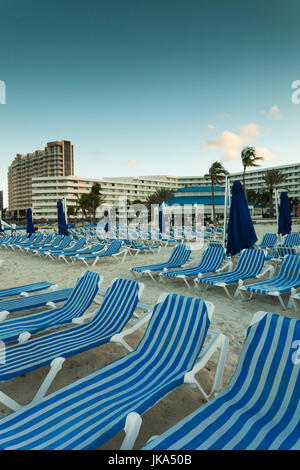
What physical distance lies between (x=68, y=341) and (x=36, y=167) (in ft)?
387

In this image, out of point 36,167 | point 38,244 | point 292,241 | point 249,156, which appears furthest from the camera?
point 36,167

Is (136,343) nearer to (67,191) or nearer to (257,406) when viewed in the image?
(257,406)

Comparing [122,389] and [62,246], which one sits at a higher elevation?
[62,246]

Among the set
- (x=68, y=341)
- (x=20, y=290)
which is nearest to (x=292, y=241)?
(x=20, y=290)

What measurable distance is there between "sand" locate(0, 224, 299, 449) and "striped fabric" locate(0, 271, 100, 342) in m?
0.45

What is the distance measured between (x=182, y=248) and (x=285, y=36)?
1320cm

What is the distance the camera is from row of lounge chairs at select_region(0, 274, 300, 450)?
1.53m

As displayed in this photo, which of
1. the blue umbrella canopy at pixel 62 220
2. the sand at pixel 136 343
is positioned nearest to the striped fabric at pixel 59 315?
the sand at pixel 136 343

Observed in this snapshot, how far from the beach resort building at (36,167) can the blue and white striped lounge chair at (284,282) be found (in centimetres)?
10843

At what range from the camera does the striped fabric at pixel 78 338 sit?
94.1 inches

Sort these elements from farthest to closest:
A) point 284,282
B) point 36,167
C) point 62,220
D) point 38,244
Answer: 1. point 36,167
2. point 62,220
3. point 38,244
4. point 284,282

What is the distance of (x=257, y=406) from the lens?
178 centimetres

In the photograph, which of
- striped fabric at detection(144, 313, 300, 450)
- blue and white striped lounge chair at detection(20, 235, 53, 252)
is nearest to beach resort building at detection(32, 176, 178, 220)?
blue and white striped lounge chair at detection(20, 235, 53, 252)

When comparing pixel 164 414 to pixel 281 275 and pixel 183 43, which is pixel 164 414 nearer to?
pixel 281 275
